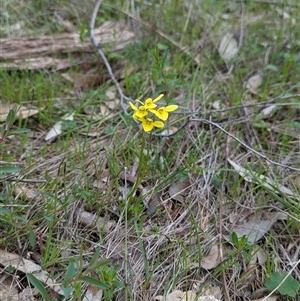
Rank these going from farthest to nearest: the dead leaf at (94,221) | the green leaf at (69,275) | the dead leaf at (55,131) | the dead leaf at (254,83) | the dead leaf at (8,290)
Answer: the dead leaf at (254,83), the dead leaf at (55,131), the dead leaf at (94,221), the dead leaf at (8,290), the green leaf at (69,275)

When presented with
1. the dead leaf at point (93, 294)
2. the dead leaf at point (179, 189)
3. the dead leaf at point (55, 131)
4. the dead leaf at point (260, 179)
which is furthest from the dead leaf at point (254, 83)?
the dead leaf at point (93, 294)

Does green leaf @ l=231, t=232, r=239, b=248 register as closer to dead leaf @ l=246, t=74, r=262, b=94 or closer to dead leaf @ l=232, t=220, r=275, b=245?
dead leaf @ l=232, t=220, r=275, b=245

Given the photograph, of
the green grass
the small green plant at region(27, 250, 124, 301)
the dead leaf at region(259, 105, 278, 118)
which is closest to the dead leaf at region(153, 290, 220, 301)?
the green grass

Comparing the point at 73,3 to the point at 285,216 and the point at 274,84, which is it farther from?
the point at 285,216

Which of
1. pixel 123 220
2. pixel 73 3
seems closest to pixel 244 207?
pixel 123 220

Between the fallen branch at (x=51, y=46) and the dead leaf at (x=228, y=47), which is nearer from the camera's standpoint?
the fallen branch at (x=51, y=46)

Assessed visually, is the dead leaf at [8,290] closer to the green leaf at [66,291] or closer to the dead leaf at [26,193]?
the green leaf at [66,291]
